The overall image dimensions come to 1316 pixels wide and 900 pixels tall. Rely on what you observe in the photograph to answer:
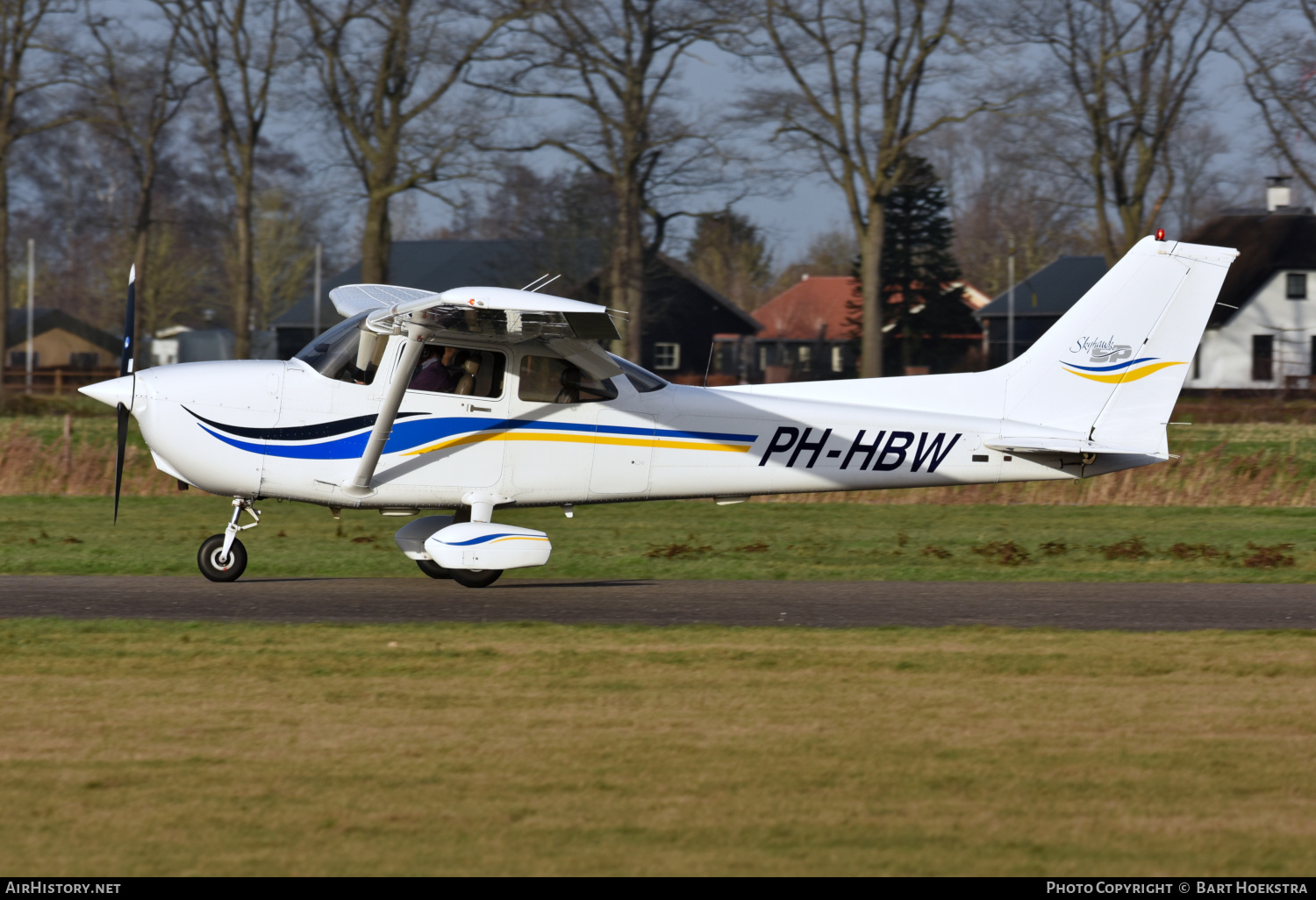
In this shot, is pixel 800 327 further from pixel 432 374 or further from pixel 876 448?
pixel 432 374

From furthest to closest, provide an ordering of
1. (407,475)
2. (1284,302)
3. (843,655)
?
(1284,302) → (407,475) → (843,655)

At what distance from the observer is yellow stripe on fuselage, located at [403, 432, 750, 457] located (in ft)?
33.2

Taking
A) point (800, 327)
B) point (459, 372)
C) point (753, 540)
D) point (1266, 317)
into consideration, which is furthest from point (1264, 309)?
point (459, 372)

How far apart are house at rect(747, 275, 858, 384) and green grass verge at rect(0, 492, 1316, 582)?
47.0 metres

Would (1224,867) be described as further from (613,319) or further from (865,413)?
(865,413)

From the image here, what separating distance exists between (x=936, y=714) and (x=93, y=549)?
8992mm

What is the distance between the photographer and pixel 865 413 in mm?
10836

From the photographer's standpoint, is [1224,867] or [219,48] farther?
[219,48]

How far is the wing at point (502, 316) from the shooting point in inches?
334

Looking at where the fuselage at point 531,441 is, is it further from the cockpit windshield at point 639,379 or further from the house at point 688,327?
the house at point 688,327

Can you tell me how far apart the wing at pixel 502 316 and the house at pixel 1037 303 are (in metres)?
51.3

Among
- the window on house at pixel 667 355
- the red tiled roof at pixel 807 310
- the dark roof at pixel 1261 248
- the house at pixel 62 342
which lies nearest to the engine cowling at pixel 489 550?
the dark roof at pixel 1261 248

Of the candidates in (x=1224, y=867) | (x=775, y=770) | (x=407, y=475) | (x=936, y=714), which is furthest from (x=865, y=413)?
(x=1224, y=867)
